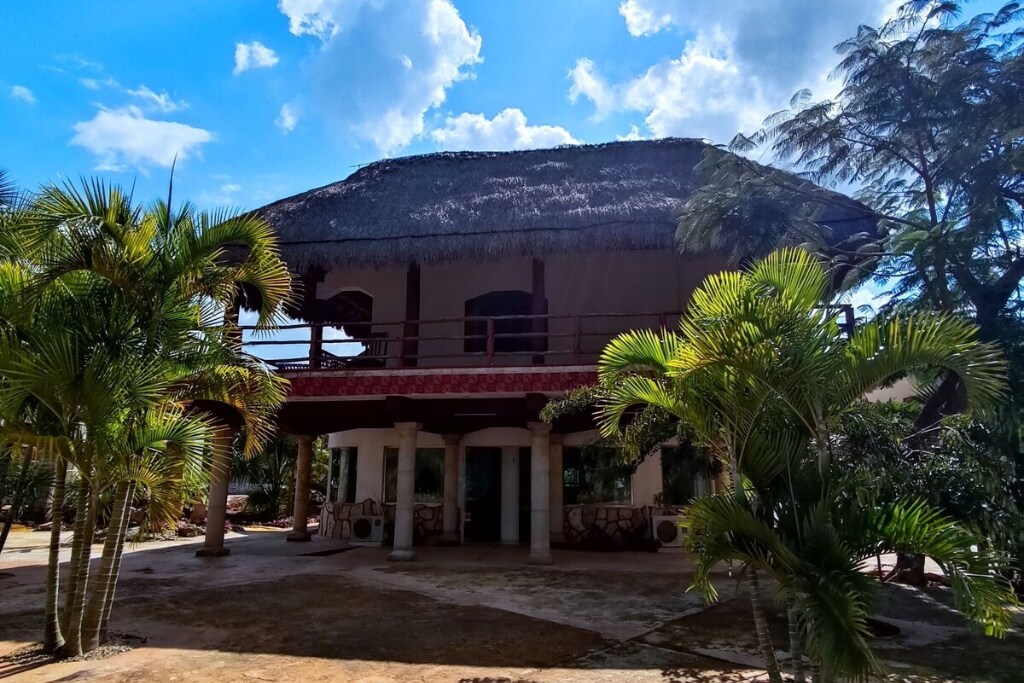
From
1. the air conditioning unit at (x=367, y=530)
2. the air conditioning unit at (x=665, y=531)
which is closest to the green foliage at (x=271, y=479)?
the air conditioning unit at (x=367, y=530)

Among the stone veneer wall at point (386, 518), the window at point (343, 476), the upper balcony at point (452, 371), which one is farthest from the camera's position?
the window at point (343, 476)

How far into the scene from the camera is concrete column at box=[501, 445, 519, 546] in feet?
45.9

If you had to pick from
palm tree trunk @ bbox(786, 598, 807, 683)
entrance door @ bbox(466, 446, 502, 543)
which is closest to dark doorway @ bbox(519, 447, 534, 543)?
entrance door @ bbox(466, 446, 502, 543)

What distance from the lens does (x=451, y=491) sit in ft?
45.8

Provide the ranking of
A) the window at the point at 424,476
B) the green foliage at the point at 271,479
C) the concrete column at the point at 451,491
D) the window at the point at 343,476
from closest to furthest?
the concrete column at the point at 451,491, the window at the point at 424,476, the window at the point at 343,476, the green foliage at the point at 271,479

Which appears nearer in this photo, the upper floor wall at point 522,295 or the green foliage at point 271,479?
the upper floor wall at point 522,295

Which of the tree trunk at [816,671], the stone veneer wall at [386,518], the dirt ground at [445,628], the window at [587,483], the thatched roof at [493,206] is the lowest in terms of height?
the dirt ground at [445,628]

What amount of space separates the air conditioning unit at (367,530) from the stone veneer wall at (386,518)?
4.3 inches

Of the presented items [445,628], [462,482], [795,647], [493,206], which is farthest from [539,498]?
[795,647]

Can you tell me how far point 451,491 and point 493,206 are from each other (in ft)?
19.9

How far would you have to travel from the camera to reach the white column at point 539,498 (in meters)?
10.7

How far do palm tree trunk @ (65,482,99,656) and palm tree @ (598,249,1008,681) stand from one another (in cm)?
464

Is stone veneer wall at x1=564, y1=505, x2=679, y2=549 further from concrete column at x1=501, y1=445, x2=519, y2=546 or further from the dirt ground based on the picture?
the dirt ground

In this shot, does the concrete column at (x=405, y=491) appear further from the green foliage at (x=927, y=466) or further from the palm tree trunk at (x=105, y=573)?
the green foliage at (x=927, y=466)
